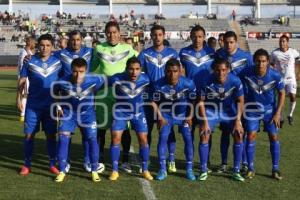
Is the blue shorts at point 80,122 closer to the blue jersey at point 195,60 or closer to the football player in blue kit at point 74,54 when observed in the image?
the football player in blue kit at point 74,54

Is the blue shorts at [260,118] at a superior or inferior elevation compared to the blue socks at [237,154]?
superior

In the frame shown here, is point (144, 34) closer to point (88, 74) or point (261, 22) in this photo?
point (261, 22)

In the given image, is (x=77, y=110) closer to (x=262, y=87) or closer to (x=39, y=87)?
(x=39, y=87)

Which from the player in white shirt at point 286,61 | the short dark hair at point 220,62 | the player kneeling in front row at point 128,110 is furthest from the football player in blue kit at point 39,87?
the player in white shirt at point 286,61

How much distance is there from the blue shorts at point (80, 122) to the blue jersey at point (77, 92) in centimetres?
6

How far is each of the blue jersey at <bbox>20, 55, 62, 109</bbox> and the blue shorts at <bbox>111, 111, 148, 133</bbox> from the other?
93 centimetres

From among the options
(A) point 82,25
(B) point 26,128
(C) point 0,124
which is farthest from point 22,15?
(B) point 26,128

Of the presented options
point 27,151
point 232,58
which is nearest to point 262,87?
point 232,58

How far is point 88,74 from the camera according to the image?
636cm

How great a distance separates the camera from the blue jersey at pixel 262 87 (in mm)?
6305

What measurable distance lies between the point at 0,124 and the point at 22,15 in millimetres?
39261

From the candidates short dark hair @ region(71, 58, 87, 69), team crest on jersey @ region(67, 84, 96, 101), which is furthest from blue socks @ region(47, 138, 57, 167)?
short dark hair @ region(71, 58, 87, 69)

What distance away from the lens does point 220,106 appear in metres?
6.41

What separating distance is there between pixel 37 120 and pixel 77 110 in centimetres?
65
